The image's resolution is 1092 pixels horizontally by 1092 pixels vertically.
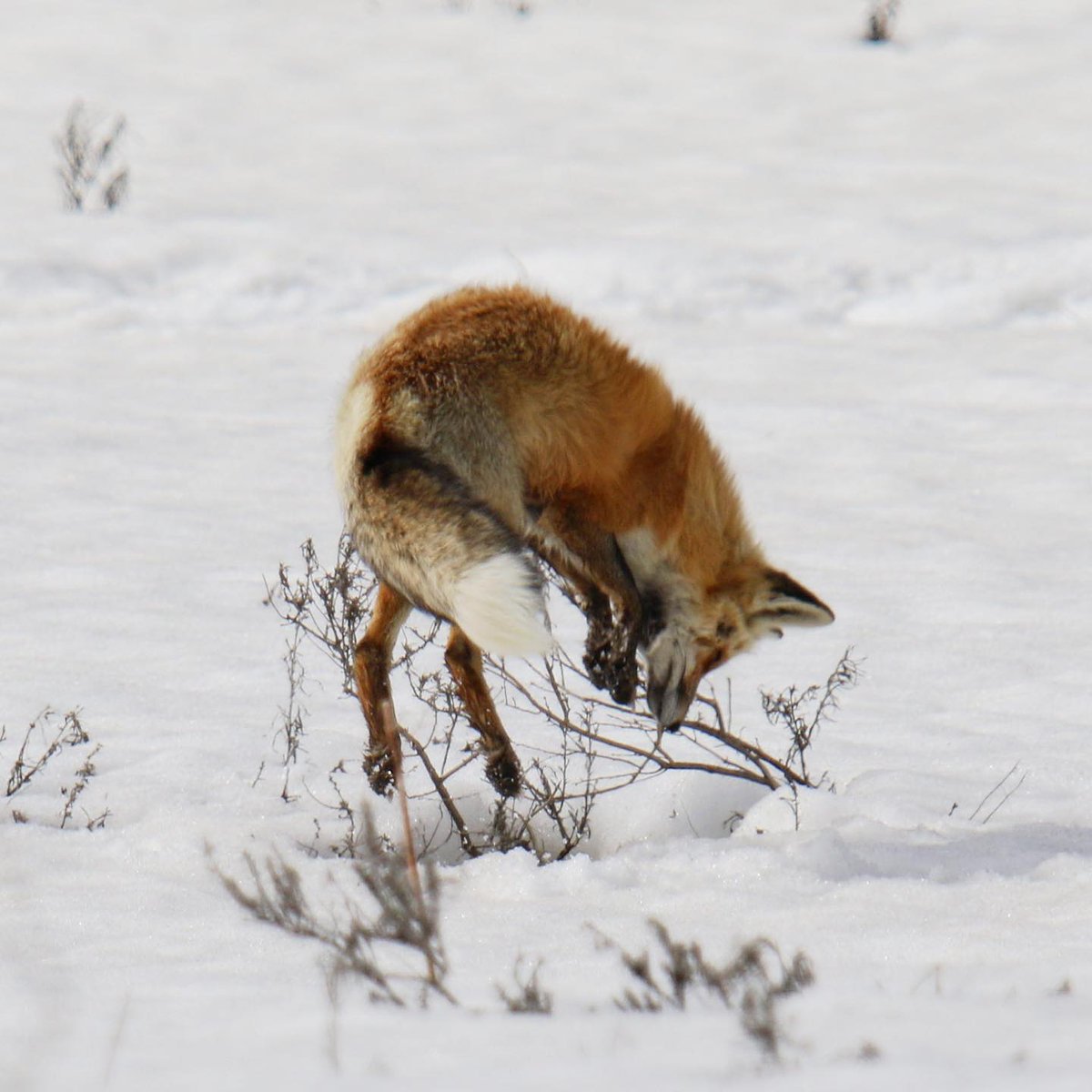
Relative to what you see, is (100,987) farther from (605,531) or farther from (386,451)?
(605,531)

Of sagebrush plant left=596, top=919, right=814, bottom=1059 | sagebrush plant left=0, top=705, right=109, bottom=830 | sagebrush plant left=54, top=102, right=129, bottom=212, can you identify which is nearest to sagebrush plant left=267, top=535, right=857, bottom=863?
sagebrush plant left=0, top=705, right=109, bottom=830

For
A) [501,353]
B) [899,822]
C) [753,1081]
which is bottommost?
[899,822]

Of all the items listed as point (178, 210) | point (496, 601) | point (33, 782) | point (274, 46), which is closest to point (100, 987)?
point (496, 601)

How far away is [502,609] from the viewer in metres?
3.31

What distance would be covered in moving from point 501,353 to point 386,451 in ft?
1.82

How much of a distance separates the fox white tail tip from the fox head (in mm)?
1130

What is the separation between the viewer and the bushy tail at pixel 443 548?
3318mm

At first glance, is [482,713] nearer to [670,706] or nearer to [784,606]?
[670,706]

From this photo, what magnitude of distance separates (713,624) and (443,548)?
130 centimetres

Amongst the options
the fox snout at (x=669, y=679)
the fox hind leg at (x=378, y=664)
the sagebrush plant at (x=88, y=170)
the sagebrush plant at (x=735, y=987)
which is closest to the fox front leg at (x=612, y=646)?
the fox snout at (x=669, y=679)

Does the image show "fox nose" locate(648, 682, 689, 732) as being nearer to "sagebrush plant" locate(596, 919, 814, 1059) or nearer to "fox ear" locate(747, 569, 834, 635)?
"fox ear" locate(747, 569, 834, 635)

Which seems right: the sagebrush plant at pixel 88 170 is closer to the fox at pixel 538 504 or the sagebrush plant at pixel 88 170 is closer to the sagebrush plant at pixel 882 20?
the sagebrush plant at pixel 882 20

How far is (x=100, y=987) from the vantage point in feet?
9.13

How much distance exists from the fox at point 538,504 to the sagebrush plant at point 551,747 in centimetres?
13
